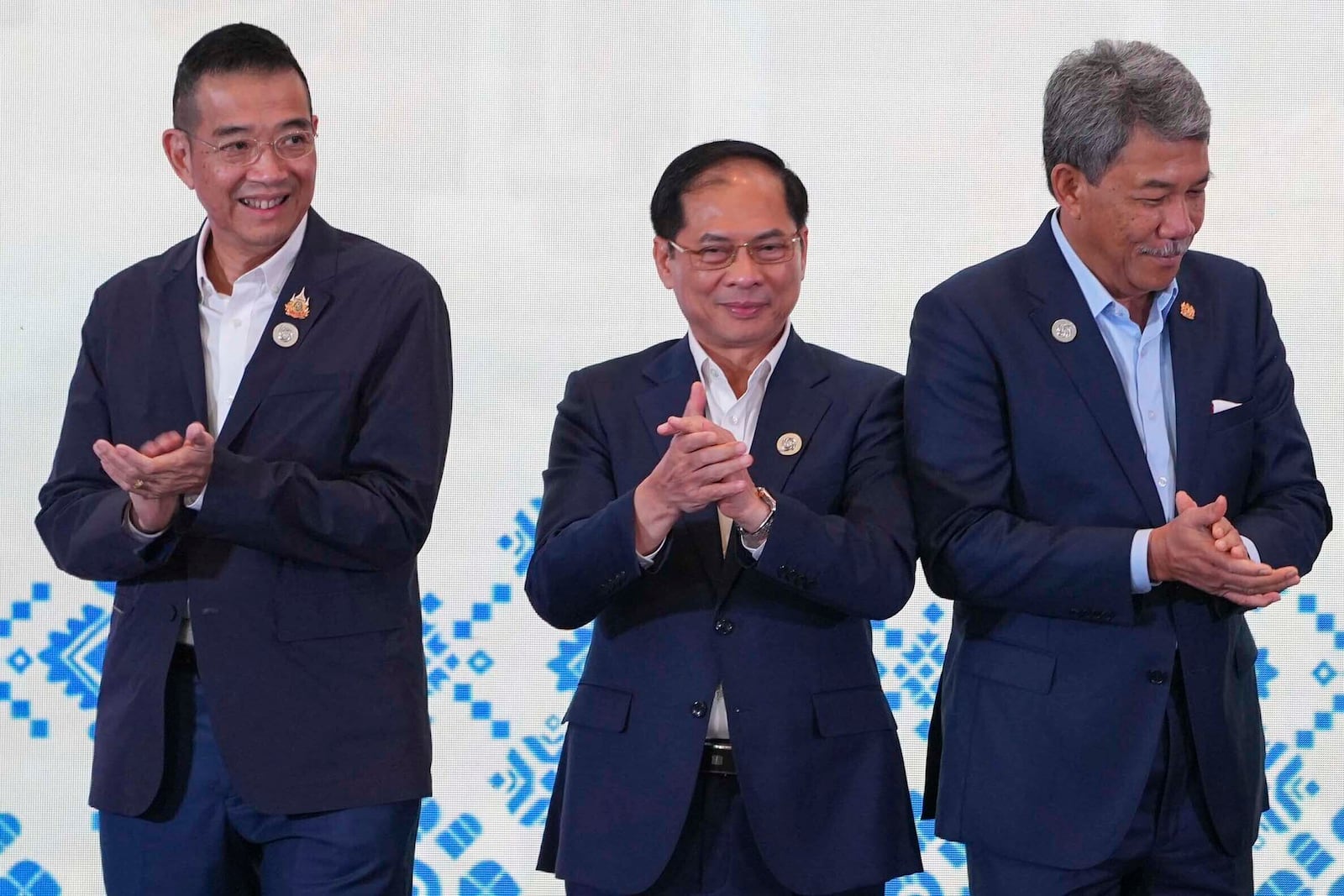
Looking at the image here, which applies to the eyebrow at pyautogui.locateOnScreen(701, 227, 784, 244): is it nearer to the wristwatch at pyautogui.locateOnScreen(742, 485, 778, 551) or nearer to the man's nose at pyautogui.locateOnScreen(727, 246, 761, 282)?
the man's nose at pyautogui.locateOnScreen(727, 246, 761, 282)

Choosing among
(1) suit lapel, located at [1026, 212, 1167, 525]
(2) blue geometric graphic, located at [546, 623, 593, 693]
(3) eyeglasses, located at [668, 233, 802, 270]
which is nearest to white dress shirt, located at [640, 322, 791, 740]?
(3) eyeglasses, located at [668, 233, 802, 270]

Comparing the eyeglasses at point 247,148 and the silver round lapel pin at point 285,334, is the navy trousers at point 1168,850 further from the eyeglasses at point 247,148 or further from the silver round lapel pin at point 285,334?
the eyeglasses at point 247,148

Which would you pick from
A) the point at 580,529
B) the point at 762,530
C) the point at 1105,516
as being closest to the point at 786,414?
the point at 762,530

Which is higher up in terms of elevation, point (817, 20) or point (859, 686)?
point (817, 20)

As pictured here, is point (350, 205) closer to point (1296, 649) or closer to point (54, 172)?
point (54, 172)

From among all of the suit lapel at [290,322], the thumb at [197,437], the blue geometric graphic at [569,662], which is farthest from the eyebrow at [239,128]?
the blue geometric graphic at [569,662]

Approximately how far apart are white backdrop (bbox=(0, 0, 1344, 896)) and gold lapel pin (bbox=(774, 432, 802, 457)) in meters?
1.47

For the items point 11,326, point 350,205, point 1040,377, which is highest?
point 350,205

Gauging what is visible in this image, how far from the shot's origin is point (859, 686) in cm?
236

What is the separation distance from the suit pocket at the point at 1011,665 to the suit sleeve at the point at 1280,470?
0.32 metres

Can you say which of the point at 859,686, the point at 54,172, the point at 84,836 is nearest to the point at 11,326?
the point at 54,172

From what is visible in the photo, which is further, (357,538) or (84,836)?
(84,836)

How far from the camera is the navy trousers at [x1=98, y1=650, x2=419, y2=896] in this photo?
2.37m

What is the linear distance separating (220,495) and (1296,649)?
8.66ft
